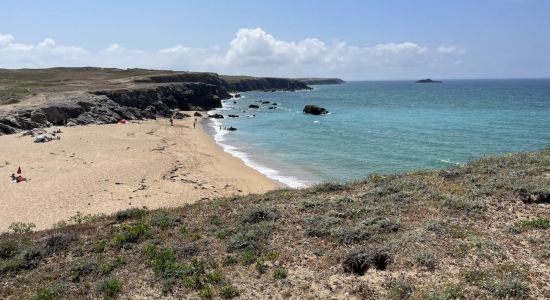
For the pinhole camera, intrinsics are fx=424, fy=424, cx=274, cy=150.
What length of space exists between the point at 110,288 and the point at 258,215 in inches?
237

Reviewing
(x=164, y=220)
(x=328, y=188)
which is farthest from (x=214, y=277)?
(x=328, y=188)

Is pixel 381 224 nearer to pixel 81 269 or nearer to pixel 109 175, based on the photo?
pixel 81 269

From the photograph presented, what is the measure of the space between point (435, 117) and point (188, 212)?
74100 mm

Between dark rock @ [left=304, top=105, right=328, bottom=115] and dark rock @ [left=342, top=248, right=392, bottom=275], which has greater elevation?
dark rock @ [left=304, top=105, right=328, bottom=115]

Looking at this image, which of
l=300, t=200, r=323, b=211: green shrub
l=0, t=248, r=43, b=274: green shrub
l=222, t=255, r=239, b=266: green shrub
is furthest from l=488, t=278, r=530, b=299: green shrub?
l=0, t=248, r=43, b=274: green shrub

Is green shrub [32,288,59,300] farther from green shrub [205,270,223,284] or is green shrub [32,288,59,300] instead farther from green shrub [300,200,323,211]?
green shrub [300,200,323,211]

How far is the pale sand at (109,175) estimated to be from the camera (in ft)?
85.3

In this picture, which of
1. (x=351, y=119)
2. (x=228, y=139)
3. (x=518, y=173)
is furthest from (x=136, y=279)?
(x=351, y=119)

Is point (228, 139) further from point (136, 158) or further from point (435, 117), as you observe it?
point (435, 117)

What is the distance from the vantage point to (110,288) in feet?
37.0

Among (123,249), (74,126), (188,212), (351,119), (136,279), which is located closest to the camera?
(136,279)

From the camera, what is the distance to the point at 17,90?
241 ft

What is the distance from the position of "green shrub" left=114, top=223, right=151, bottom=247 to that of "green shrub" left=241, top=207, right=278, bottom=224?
11.3ft

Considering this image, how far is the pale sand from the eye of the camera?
1024 inches
